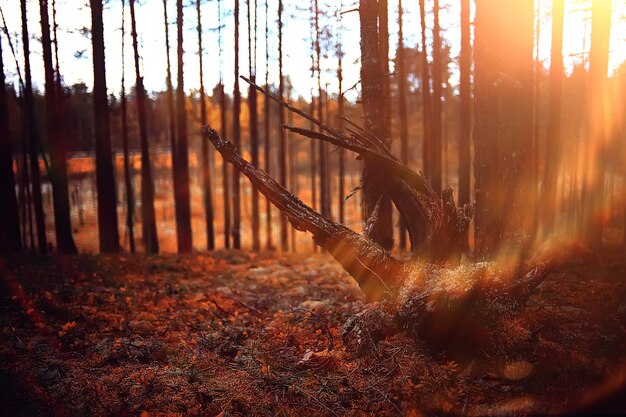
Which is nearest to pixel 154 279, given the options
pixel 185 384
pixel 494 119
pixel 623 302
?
pixel 185 384

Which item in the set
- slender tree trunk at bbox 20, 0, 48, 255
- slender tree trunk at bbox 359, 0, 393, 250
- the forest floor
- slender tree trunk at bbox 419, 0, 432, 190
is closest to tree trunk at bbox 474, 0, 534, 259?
the forest floor

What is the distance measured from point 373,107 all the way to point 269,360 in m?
5.40

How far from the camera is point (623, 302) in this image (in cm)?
616

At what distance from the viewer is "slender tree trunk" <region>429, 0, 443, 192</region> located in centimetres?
1437

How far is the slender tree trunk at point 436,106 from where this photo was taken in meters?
14.4

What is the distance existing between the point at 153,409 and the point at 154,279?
6709 millimetres

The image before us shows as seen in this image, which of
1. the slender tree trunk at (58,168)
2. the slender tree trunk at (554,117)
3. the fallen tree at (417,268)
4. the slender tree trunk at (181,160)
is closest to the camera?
the fallen tree at (417,268)

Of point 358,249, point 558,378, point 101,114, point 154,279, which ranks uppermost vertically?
point 101,114

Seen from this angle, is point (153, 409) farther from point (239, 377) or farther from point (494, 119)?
point (494, 119)

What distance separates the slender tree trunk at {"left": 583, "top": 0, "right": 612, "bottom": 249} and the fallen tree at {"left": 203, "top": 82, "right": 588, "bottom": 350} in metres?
6.50

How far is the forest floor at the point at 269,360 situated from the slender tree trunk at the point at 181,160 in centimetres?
788

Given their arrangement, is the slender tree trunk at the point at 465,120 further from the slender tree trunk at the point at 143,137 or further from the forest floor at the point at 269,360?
the slender tree trunk at the point at 143,137

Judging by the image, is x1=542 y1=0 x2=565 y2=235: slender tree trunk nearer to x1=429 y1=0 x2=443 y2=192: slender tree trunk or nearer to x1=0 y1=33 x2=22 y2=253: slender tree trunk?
x1=429 y1=0 x2=443 y2=192: slender tree trunk

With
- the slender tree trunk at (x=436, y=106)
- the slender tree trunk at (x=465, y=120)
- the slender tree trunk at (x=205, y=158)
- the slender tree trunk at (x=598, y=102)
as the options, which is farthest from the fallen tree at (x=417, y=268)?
the slender tree trunk at (x=205, y=158)
